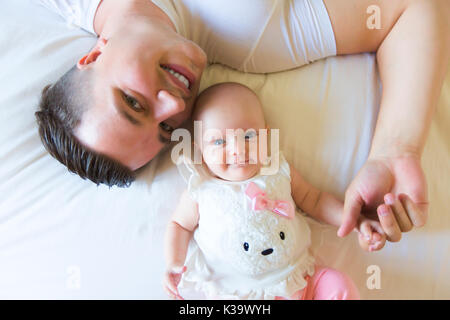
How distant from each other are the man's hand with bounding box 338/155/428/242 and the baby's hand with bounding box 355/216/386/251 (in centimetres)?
2

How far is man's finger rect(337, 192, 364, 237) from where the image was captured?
755 mm

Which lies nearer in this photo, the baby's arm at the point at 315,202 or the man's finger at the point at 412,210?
the man's finger at the point at 412,210

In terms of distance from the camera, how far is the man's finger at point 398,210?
72 centimetres

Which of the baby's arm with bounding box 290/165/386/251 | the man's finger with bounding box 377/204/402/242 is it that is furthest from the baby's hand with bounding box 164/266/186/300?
the man's finger with bounding box 377/204/402/242

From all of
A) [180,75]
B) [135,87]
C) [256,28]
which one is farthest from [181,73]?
[256,28]

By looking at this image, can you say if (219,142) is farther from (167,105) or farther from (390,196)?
(390,196)

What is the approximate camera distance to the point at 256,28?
950mm

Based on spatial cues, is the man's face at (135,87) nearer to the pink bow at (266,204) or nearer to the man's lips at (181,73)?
the man's lips at (181,73)

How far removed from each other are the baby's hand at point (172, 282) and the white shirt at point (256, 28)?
1.91 feet

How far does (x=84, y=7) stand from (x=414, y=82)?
2.95 ft

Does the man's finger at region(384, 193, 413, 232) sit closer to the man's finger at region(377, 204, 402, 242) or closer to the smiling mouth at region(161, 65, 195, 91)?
the man's finger at region(377, 204, 402, 242)

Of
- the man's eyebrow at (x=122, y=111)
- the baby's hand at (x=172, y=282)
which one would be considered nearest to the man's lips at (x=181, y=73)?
the man's eyebrow at (x=122, y=111)

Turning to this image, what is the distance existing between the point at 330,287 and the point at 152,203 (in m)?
0.47
